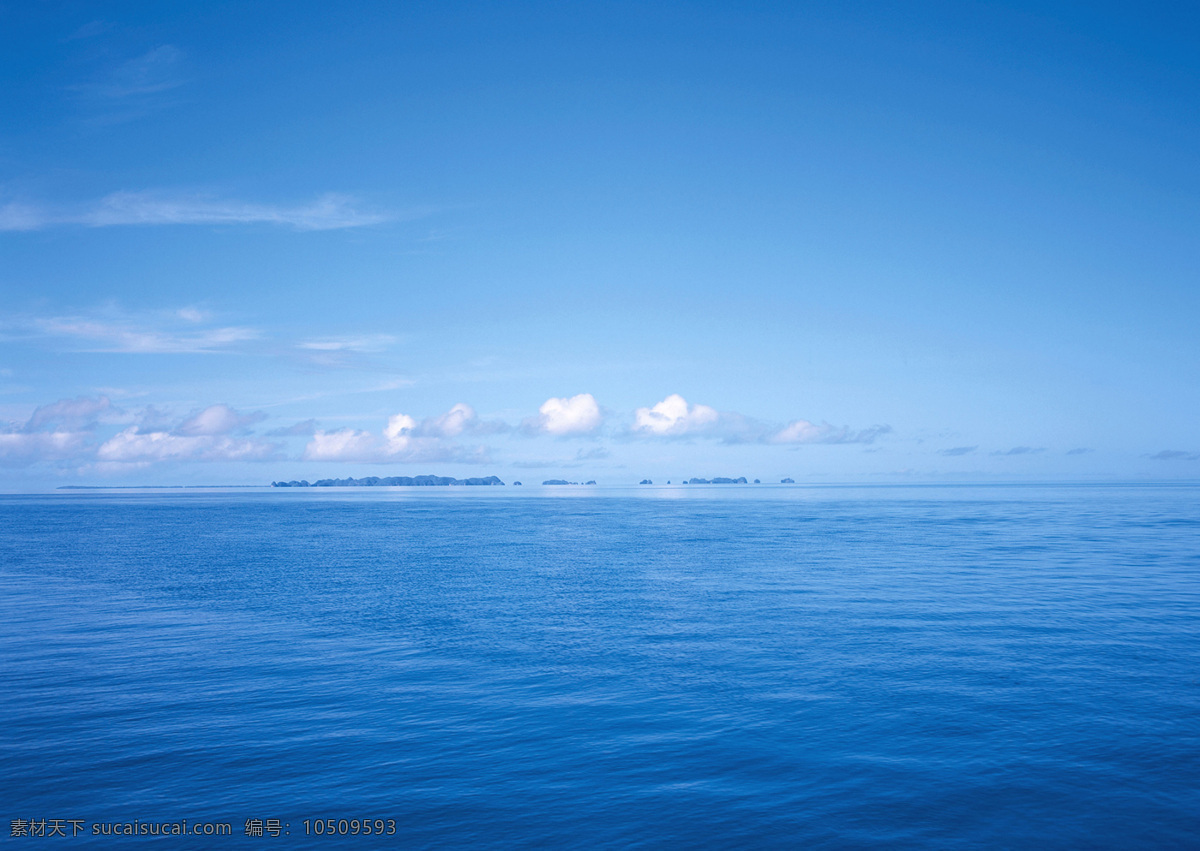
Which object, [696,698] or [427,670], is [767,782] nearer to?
[696,698]

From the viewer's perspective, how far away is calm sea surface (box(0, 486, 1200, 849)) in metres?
14.8

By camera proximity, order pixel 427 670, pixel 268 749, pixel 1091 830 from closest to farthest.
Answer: pixel 1091 830
pixel 268 749
pixel 427 670

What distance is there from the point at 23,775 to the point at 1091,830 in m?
23.0

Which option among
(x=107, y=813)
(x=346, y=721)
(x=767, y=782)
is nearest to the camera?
(x=107, y=813)

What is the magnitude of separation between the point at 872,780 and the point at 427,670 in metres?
15.1

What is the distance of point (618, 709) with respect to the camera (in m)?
20.8

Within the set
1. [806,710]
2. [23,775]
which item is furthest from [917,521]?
[23,775]

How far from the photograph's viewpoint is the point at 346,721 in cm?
1984

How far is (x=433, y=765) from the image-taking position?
56.0ft

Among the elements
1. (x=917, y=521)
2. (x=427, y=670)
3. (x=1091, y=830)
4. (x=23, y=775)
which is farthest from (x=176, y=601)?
(x=917, y=521)

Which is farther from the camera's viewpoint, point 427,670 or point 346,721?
point 427,670

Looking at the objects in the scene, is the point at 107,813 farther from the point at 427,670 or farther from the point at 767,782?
the point at 767,782

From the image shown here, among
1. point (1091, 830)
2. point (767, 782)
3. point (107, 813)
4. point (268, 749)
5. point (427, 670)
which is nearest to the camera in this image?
point (1091, 830)

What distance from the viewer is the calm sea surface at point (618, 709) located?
48.5 ft
